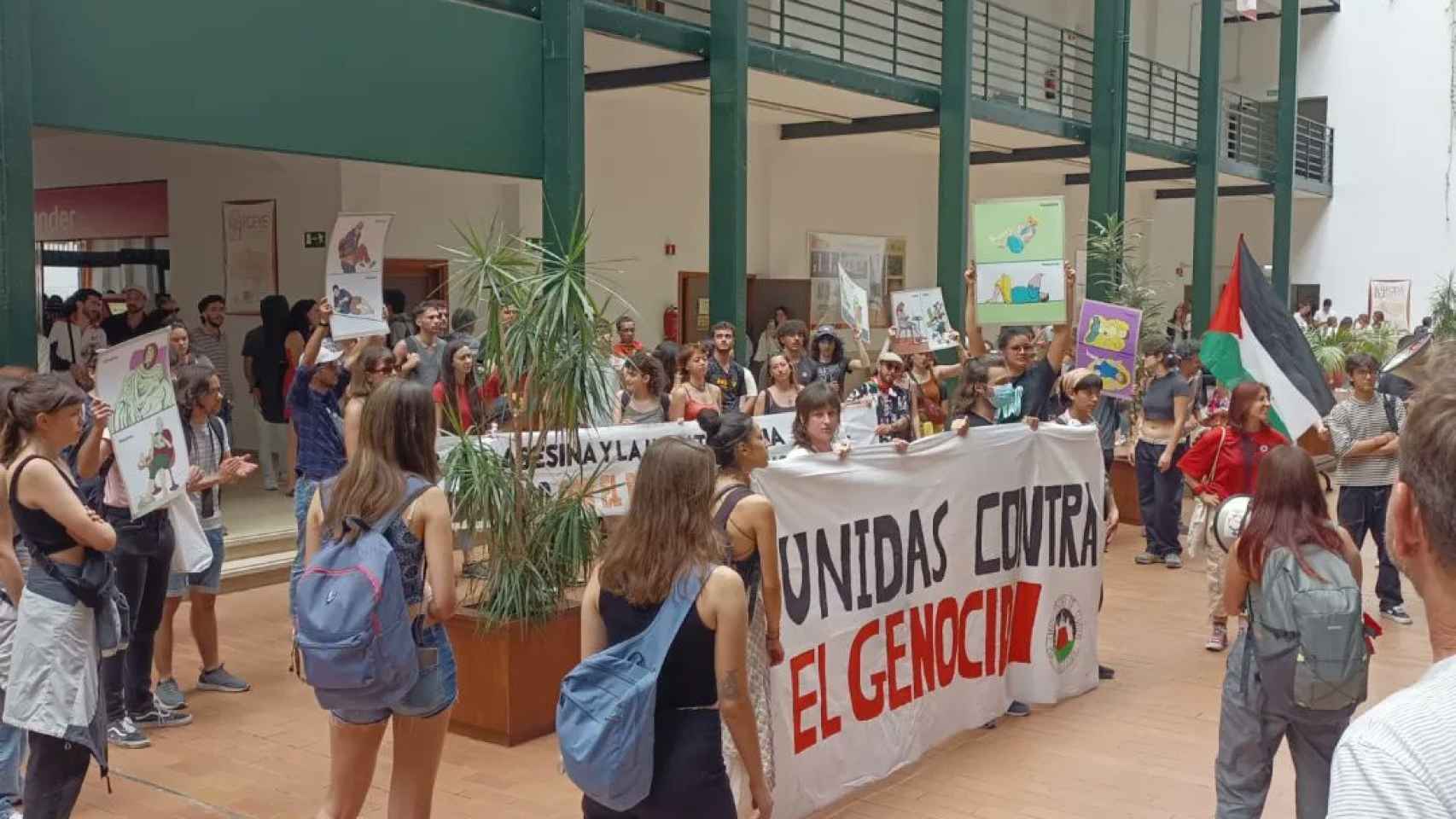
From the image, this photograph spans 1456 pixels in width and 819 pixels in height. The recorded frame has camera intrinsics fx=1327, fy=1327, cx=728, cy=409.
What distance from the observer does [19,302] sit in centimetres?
743

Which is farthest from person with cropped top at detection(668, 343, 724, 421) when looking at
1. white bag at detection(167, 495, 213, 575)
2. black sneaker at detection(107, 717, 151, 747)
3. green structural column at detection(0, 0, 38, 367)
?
black sneaker at detection(107, 717, 151, 747)

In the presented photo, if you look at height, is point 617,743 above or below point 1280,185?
below

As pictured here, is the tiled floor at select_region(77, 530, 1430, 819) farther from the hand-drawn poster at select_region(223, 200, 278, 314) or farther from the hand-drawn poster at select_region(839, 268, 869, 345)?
the hand-drawn poster at select_region(223, 200, 278, 314)

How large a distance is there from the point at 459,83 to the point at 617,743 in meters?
8.02

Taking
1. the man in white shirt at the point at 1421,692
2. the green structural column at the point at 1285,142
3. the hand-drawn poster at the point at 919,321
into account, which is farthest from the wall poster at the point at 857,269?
the man in white shirt at the point at 1421,692

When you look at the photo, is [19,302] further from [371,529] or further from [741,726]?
[741,726]

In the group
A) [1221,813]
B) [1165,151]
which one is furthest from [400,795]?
[1165,151]

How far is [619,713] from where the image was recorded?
121 inches

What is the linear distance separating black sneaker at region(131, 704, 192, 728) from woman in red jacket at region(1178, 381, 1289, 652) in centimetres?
559

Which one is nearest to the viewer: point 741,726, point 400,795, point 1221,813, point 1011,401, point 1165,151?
point 741,726

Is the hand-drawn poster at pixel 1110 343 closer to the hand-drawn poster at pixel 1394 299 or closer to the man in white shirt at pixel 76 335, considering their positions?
the man in white shirt at pixel 76 335

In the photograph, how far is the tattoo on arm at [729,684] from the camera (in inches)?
126

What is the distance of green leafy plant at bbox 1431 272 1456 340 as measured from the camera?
21531mm

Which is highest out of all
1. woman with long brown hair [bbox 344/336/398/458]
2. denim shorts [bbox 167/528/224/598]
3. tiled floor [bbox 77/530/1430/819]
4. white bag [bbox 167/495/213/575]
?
woman with long brown hair [bbox 344/336/398/458]
